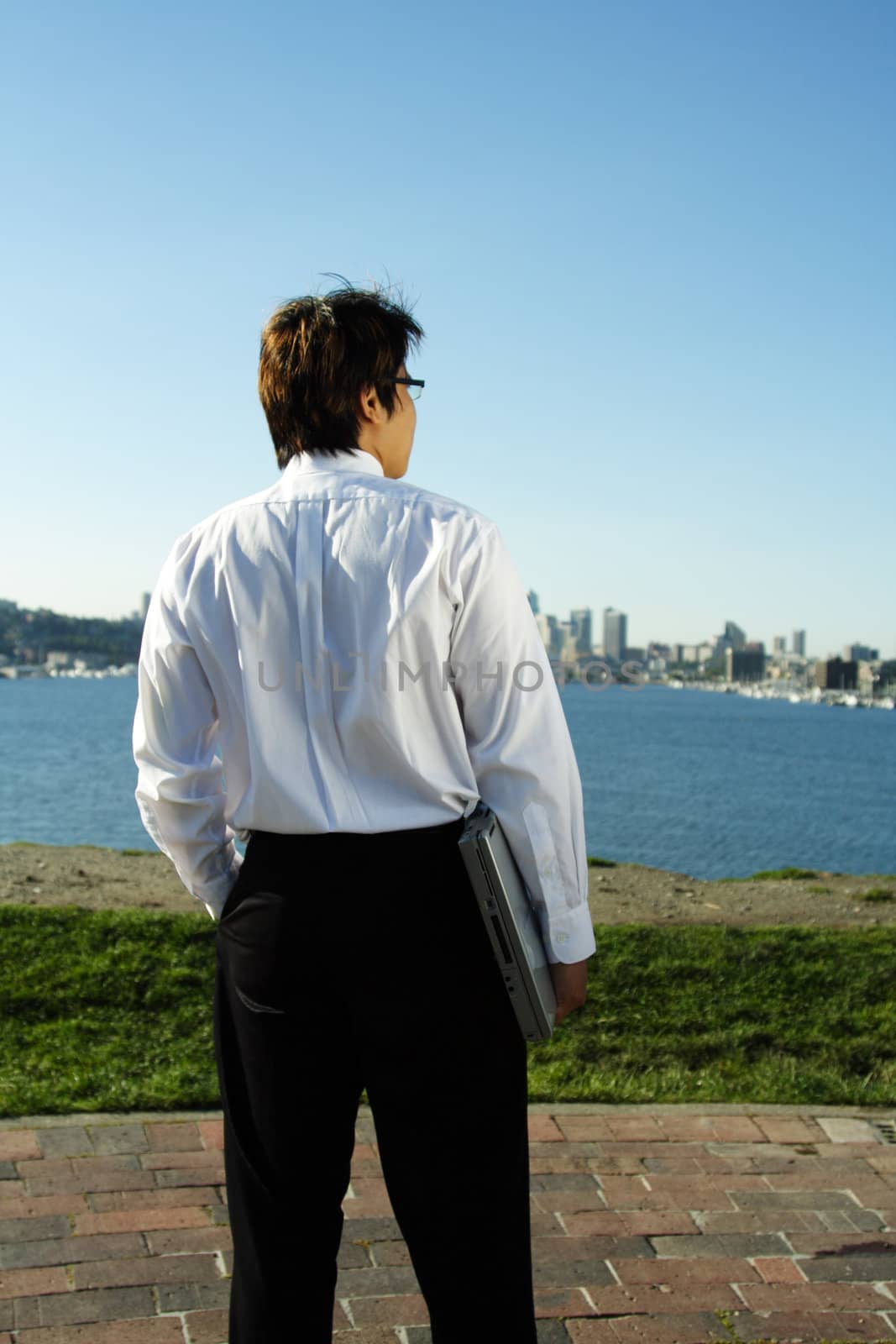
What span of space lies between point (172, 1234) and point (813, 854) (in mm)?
30866

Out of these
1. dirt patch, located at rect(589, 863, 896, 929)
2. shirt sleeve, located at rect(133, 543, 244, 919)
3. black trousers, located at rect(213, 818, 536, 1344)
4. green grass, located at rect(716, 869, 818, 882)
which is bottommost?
green grass, located at rect(716, 869, 818, 882)

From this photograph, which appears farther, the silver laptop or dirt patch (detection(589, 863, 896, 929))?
dirt patch (detection(589, 863, 896, 929))

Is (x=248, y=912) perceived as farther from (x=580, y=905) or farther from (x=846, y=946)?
(x=846, y=946)

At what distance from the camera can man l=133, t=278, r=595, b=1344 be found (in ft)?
6.03

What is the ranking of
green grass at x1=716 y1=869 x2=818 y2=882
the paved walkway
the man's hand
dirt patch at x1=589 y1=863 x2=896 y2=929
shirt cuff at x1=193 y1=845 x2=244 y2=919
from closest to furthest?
the man's hand → shirt cuff at x1=193 y1=845 x2=244 y2=919 → the paved walkway → dirt patch at x1=589 y1=863 x2=896 y2=929 → green grass at x1=716 y1=869 x2=818 y2=882

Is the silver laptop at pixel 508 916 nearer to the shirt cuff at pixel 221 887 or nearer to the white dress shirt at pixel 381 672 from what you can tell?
the white dress shirt at pixel 381 672

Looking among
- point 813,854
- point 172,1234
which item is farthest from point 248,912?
point 813,854

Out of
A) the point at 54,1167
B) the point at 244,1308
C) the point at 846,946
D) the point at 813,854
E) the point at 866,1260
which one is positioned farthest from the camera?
the point at 813,854

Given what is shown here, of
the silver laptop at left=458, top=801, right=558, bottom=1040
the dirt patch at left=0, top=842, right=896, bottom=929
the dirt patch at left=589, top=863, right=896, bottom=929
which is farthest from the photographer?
the dirt patch at left=589, top=863, right=896, bottom=929

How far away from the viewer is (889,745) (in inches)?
3511

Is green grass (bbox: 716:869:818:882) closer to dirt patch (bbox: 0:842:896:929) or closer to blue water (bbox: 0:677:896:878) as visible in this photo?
dirt patch (bbox: 0:842:896:929)

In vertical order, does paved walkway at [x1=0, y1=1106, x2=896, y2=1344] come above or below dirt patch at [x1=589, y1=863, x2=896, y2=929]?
above

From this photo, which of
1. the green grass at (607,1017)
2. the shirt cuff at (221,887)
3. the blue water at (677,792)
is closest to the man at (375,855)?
the shirt cuff at (221,887)

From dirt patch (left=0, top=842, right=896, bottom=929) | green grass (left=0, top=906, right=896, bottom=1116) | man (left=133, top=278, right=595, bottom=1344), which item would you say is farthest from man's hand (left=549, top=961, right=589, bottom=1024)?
dirt patch (left=0, top=842, right=896, bottom=929)
